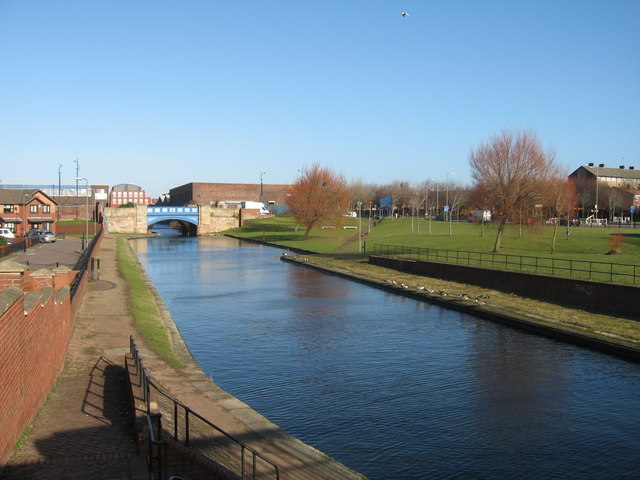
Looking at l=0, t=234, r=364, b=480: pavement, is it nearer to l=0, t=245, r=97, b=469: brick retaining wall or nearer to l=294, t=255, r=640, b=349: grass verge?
l=0, t=245, r=97, b=469: brick retaining wall

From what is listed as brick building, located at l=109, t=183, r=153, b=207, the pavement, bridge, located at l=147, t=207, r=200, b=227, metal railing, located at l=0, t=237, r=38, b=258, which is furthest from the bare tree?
brick building, located at l=109, t=183, r=153, b=207

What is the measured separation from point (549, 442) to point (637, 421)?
294 cm

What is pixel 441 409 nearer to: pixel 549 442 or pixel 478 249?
pixel 549 442

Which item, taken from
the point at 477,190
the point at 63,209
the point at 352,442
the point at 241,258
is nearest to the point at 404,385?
the point at 352,442

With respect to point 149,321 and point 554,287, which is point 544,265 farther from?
point 149,321

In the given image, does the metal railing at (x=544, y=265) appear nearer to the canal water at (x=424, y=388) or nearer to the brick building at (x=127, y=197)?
the canal water at (x=424, y=388)

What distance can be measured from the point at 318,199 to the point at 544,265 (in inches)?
1879

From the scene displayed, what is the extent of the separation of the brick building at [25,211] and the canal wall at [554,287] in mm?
70041

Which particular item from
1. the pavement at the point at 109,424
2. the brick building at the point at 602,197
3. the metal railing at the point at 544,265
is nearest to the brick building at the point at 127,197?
the brick building at the point at 602,197

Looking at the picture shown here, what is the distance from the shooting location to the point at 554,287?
31.9 meters

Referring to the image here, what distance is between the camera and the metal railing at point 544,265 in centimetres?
A: 3159

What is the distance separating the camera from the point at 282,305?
110 feet

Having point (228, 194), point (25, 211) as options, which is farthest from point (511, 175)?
point (228, 194)

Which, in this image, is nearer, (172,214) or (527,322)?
(527,322)
